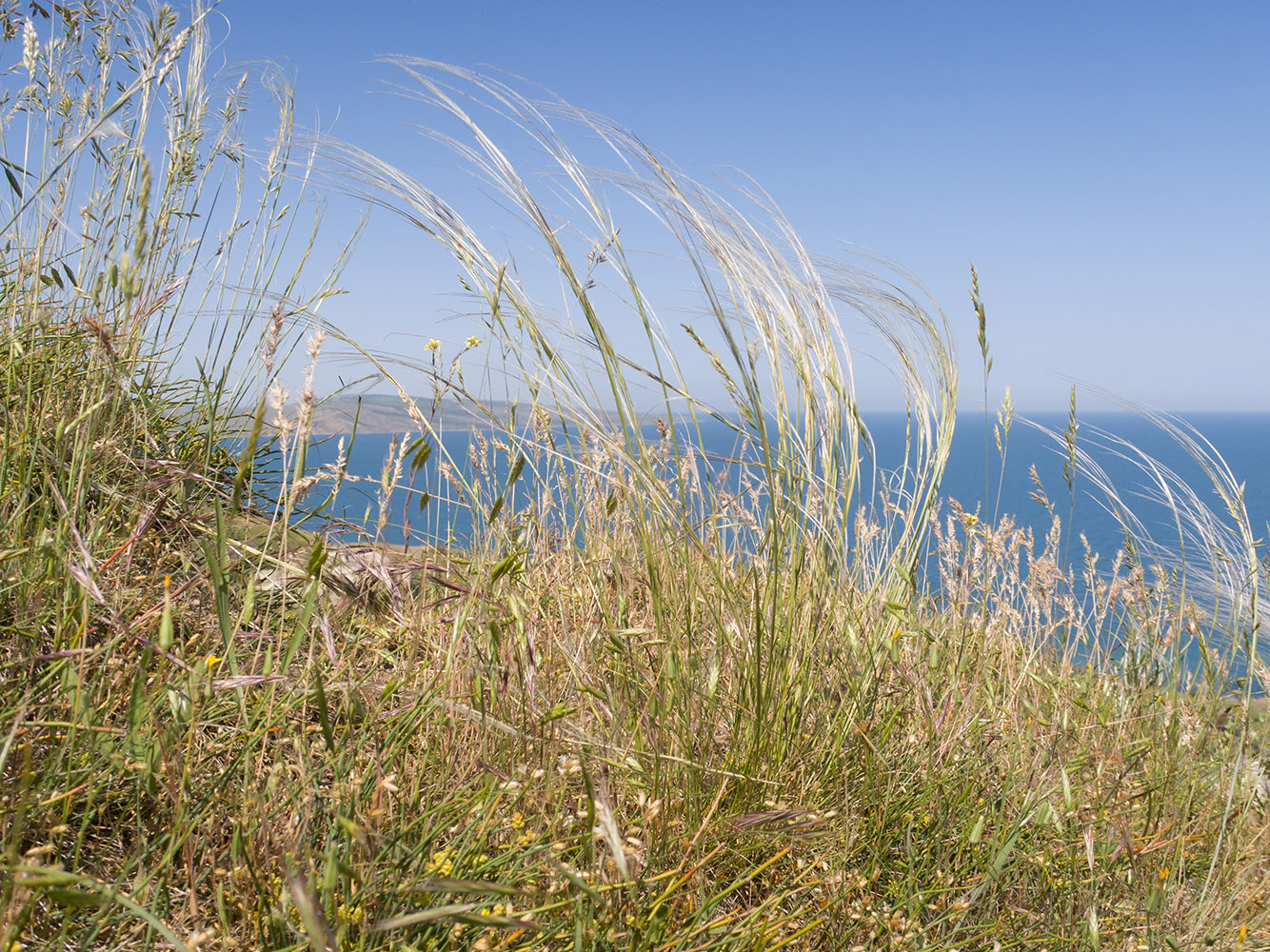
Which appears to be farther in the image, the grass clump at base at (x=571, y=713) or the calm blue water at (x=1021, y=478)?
the calm blue water at (x=1021, y=478)

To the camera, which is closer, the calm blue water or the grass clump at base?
the grass clump at base

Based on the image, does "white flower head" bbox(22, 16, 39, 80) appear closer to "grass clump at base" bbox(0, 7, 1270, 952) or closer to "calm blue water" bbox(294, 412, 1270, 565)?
"grass clump at base" bbox(0, 7, 1270, 952)

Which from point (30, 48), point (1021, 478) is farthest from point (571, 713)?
point (1021, 478)

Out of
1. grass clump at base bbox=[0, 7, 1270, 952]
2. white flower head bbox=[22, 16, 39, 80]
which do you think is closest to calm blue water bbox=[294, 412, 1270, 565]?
grass clump at base bbox=[0, 7, 1270, 952]

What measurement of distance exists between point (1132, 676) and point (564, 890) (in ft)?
4.64

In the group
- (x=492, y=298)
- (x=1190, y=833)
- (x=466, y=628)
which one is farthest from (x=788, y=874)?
(x=492, y=298)

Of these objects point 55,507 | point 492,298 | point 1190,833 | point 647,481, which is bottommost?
point 1190,833

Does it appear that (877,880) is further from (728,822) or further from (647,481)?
(647,481)

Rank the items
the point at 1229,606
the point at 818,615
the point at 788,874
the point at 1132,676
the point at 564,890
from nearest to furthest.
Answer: the point at 564,890
the point at 788,874
the point at 818,615
the point at 1132,676
the point at 1229,606

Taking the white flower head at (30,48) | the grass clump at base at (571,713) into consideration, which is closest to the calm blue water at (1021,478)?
the grass clump at base at (571,713)

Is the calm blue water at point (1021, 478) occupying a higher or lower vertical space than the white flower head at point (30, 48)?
lower

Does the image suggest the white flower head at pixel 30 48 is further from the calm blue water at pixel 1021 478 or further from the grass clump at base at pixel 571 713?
the calm blue water at pixel 1021 478

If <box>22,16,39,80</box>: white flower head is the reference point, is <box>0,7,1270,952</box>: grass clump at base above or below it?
below

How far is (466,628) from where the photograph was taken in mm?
1354
